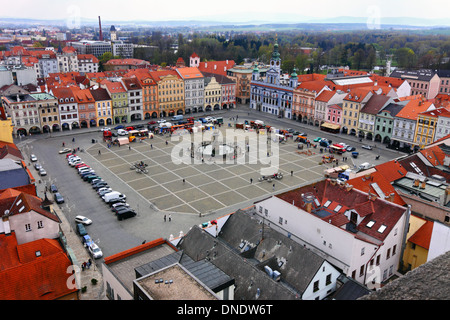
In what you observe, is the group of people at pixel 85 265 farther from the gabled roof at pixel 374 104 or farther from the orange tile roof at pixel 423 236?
the gabled roof at pixel 374 104

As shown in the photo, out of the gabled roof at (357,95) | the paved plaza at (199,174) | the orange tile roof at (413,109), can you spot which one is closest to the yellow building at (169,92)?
the paved plaza at (199,174)

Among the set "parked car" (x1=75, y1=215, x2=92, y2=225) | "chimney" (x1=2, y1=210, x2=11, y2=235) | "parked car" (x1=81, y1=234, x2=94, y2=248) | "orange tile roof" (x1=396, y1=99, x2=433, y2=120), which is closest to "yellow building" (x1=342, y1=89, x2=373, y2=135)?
"orange tile roof" (x1=396, y1=99, x2=433, y2=120)

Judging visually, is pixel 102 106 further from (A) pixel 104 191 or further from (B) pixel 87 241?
(B) pixel 87 241

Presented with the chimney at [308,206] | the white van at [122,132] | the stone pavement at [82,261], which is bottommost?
the stone pavement at [82,261]

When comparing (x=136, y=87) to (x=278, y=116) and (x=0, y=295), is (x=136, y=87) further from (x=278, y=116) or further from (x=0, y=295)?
(x=0, y=295)

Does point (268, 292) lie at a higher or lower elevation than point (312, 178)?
higher

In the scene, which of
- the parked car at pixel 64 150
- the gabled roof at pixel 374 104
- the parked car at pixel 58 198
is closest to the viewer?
the parked car at pixel 58 198

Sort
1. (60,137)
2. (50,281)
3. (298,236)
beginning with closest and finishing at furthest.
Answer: (50,281) < (298,236) < (60,137)
